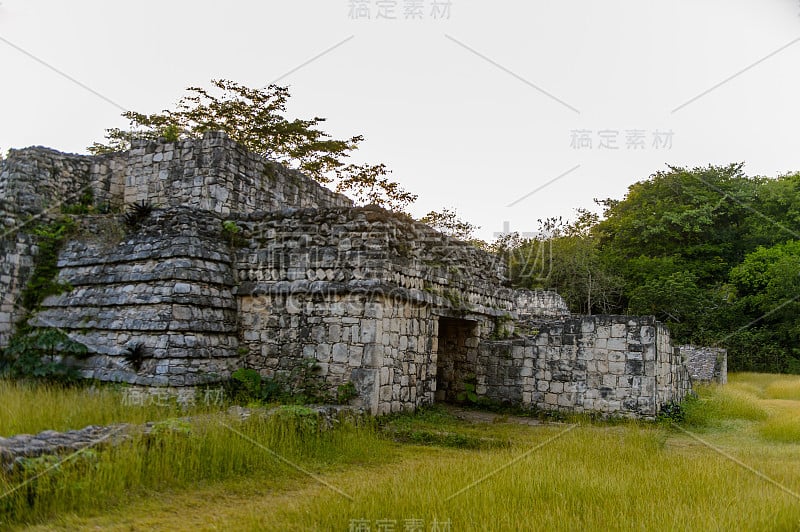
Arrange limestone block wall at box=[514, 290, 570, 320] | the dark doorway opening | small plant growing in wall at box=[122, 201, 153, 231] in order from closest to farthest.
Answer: small plant growing in wall at box=[122, 201, 153, 231], the dark doorway opening, limestone block wall at box=[514, 290, 570, 320]

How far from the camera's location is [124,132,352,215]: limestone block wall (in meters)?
11.0

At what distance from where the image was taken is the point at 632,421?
10.3 metres

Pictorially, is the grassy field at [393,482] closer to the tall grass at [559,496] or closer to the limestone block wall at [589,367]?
the tall grass at [559,496]

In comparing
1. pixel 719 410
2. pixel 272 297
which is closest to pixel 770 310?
pixel 719 410

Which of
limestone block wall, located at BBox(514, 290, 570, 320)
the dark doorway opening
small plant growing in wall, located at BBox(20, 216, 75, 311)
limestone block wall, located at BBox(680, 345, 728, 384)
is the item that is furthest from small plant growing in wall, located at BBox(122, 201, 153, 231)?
limestone block wall, located at BBox(514, 290, 570, 320)

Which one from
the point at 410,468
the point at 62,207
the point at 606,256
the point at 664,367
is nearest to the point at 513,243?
the point at 606,256

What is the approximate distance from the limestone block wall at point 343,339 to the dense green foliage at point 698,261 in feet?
71.7

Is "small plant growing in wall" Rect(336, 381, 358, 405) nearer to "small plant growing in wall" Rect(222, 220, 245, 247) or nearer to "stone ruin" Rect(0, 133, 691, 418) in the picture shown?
"stone ruin" Rect(0, 133, 691, 418)

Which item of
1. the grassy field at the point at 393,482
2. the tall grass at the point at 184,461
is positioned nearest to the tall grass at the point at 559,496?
the grassy field at the point at 393,482

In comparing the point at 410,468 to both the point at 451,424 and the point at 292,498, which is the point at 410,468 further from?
the point at 451,424

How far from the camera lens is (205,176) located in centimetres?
A: 1099

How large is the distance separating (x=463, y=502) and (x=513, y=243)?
111 ft

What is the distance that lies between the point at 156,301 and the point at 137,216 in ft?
6.61

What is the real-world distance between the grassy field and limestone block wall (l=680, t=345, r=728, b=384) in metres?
10.2
